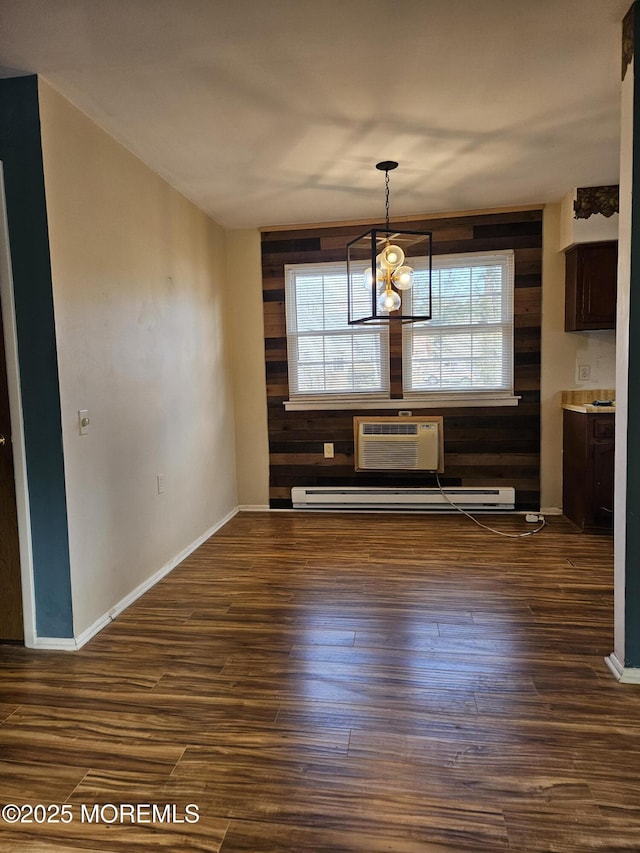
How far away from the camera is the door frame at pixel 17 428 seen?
7.43 ft

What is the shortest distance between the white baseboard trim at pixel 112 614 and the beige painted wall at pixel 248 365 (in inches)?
39.1

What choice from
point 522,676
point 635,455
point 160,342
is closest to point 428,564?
point 522,676

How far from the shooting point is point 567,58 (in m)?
2.20

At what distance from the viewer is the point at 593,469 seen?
12.3 feet

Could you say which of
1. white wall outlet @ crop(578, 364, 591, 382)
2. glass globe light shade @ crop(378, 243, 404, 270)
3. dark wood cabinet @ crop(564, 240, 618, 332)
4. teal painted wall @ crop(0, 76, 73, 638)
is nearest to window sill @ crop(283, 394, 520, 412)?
white wall outlet @ crop(578, 364, 591, 382)

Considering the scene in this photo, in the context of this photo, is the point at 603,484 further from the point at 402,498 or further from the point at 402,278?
the point at 402,278

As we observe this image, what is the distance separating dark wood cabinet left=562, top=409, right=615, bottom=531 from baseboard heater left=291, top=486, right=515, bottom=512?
24.1 inches

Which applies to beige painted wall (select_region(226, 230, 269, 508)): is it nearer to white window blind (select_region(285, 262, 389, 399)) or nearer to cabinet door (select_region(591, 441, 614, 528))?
white window blind (select_region(285, 262, 389, 399))

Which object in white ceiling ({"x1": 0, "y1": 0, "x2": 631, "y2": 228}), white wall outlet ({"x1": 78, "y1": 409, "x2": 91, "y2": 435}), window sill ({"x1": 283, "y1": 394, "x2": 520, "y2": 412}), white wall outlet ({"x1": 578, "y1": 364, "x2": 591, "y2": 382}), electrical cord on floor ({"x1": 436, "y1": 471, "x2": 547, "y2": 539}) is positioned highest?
white ceiling ({"x1": 0, "y1": 0, "x2": 631, "y2": 228})

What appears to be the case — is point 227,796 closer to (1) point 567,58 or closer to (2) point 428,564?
(2) point 428,564

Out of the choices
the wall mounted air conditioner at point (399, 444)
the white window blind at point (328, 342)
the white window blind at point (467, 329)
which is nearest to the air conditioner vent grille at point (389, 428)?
the wall mounted air conditioner at point (399, 444)

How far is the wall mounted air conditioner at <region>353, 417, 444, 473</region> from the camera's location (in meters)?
4.37

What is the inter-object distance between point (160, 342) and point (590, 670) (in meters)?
2.98

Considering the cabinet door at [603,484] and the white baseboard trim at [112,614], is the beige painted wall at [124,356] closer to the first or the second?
the white baseboard trim at [112,614]
